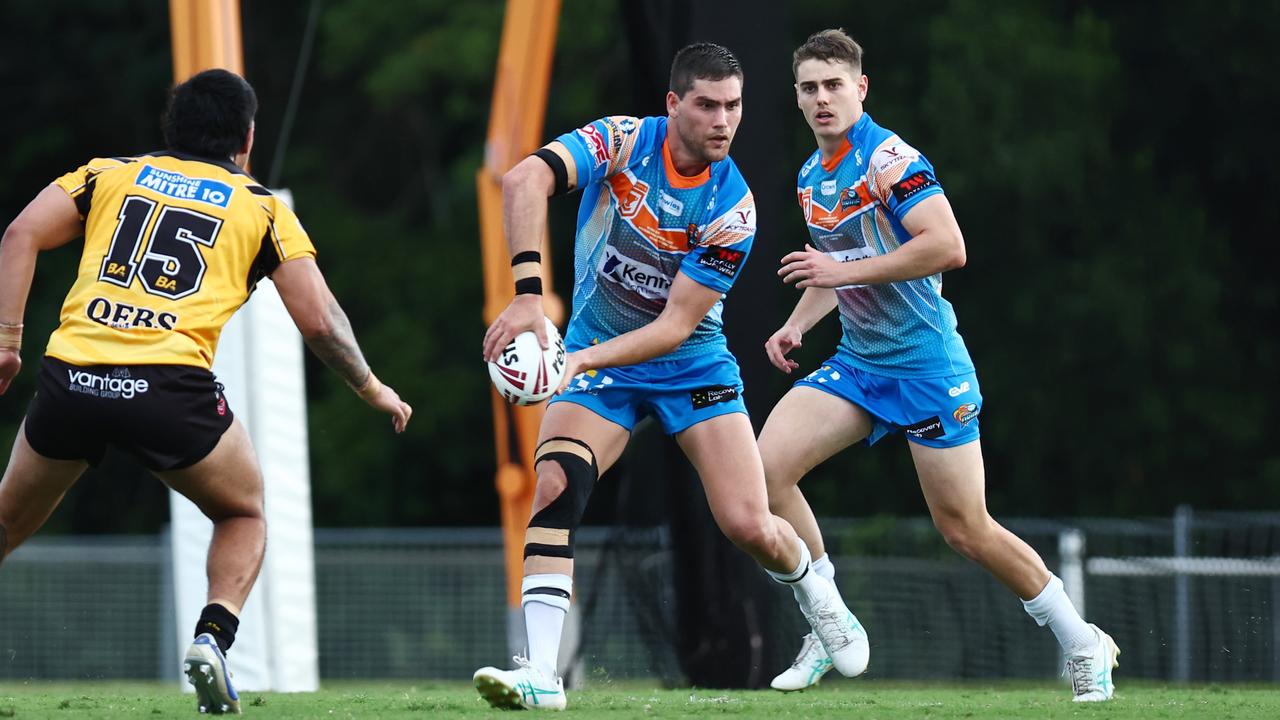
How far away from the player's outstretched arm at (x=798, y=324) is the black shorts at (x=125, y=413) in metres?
2.35

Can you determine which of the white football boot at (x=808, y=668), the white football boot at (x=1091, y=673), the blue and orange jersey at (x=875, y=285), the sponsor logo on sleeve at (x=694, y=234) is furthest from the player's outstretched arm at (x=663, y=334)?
the white football boot at (x=1091, y=673)

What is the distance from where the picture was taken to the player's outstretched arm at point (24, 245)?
5328 millimetres

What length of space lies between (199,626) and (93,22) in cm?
2256

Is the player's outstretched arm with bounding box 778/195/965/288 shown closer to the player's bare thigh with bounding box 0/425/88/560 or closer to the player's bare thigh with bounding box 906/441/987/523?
the player's bare thigh with bounding box 906/441/987/523

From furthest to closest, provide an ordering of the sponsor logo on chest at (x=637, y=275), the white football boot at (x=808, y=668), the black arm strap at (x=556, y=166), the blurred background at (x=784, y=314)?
1. the blurred background at (x=784, y=314)
2. the white football boot at (x=808, y=668)
3. the sponsor logo on chest at (x=637, y=275)
4. the black arm strap at (x=556, y=166)

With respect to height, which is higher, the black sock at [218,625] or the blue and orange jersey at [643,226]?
the blue and orange jersey at [643,226]

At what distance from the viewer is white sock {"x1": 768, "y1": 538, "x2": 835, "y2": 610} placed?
6877mm

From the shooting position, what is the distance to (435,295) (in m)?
24.0

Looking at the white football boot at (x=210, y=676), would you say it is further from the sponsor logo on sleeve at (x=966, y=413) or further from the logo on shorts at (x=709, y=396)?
the sponsor logo on sleeve at (x=966, y=413)

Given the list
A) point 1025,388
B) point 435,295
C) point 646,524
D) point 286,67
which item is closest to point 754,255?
point 646,524

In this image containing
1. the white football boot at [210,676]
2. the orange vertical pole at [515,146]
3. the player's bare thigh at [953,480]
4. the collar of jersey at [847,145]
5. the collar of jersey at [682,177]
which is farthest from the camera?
the orange vertical pole at [515,146]

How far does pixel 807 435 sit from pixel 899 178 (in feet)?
3.45

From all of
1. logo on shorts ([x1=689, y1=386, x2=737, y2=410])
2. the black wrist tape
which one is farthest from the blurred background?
the black wrist tape

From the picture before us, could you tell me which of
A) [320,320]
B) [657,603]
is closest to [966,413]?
[320,320]
